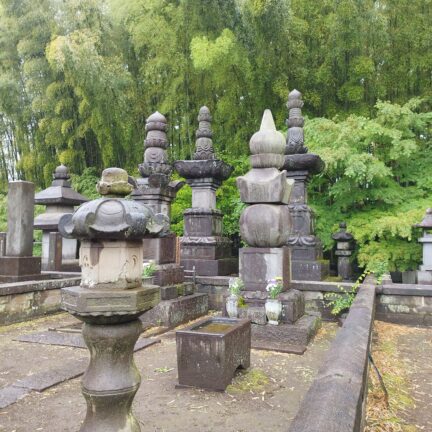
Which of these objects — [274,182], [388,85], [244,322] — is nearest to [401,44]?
[388,85]

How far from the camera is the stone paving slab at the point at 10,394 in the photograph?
10.7 ft

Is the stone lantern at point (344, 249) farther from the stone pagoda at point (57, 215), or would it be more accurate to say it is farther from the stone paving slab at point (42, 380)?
the stone pagoda at point (57, 215)

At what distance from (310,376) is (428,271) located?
16.2 feet

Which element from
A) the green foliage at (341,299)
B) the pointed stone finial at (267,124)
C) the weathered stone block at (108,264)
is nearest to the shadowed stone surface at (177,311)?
the green foliage at (341,299)

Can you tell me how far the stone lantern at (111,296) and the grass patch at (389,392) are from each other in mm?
1788

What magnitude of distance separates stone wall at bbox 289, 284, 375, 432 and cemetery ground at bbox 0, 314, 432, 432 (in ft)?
1.81

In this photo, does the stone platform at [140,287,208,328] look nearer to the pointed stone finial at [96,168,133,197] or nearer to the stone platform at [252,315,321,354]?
the stone platform at [252,315,321,354]

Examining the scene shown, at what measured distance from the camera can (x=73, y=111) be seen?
43.6 ft

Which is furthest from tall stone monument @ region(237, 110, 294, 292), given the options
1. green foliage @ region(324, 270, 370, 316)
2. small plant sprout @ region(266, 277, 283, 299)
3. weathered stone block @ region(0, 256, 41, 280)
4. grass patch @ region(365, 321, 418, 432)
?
weathered stone block @ region(0, 256, 41, 280)

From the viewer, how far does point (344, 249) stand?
9039 millimetres

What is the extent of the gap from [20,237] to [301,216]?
17.0 ft

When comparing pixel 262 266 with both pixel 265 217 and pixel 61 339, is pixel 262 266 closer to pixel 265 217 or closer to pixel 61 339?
pixel 265 217

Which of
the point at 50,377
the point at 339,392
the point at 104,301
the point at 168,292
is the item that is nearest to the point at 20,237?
the point at 168,292

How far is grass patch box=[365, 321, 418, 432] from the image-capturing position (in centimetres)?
297
